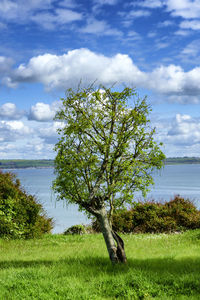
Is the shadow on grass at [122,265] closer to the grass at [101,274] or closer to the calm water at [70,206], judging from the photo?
the grass at [101,274]

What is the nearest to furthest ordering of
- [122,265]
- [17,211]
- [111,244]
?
[122,265], [111,244], [17,211]

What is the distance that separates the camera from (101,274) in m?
9.63

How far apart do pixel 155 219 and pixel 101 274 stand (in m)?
11.1

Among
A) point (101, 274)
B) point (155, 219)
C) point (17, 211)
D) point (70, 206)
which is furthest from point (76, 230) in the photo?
Result: point (101, 274)

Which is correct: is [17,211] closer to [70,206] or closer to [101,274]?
[70,206]

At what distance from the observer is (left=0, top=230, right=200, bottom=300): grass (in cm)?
839

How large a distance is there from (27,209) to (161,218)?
784 centimetres

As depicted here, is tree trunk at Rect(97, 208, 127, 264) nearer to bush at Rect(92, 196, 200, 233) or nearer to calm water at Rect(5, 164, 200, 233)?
calm water at Rect(5, 164, 200, 233)

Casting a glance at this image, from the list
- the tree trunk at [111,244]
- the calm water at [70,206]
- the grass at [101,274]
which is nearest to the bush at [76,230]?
the calm water at [70,206]

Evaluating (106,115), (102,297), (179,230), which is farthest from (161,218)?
(102,297)

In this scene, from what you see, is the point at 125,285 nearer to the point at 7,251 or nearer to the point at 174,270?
the point at 174,270

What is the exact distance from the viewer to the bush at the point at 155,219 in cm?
2022

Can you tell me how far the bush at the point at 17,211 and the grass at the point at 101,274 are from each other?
3800mm

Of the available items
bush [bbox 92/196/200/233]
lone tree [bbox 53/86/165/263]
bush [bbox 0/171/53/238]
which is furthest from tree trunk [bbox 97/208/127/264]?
bush [bbox 92/196/200/233]
